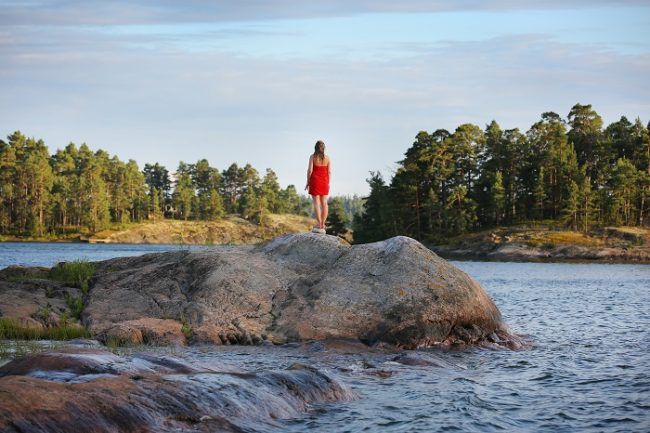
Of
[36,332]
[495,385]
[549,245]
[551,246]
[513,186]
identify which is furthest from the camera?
[513,186]

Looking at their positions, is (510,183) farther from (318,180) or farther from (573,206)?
(318,180)

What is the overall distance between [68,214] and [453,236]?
118666 millimetres

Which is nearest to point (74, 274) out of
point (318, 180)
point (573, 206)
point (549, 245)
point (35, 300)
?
point (35, 300)

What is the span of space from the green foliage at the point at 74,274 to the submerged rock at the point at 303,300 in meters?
0.74

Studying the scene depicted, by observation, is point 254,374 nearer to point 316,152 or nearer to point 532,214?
point 316,152

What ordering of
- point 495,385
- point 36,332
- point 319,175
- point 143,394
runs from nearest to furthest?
1. point 143,394
2. point 495,385
3. point 36,332
4. point 319,175

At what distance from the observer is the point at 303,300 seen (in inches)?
797

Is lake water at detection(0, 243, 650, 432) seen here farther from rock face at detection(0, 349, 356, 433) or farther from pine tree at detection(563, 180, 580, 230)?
pine tree at detection(563, 180, 580, 230)

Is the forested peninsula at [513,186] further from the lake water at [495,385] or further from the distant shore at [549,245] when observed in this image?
the lake water at [495,385]

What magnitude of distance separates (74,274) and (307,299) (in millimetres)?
8293

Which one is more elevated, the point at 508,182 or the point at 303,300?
the point at 508,182

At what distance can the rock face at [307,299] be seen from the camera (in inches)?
763

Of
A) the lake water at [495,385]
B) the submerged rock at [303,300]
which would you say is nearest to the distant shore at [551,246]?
the lake water at [495,385]

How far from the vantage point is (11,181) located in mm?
194500
